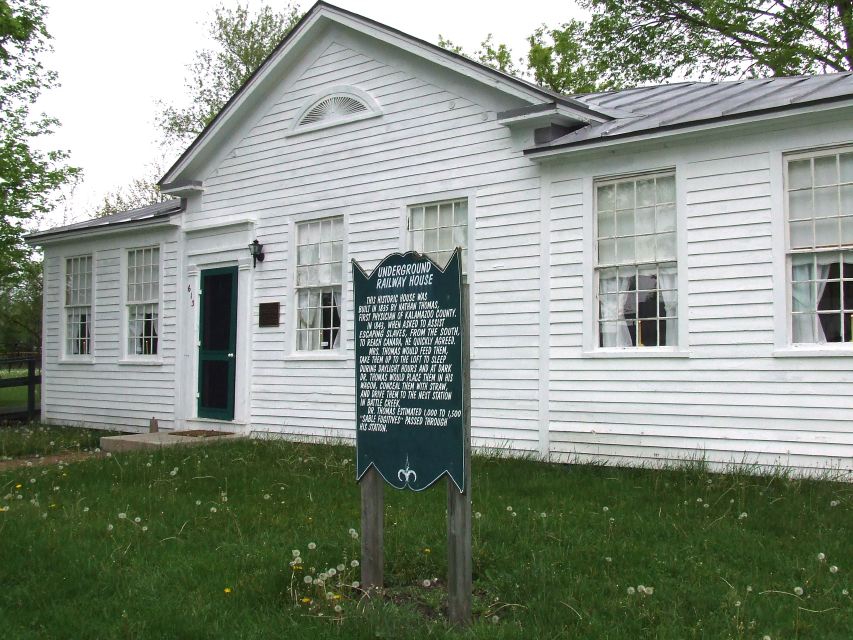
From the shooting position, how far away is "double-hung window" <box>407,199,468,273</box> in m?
11.3

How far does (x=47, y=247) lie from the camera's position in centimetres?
1731

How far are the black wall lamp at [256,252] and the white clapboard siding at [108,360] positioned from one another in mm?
2007

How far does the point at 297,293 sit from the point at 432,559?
301 inches

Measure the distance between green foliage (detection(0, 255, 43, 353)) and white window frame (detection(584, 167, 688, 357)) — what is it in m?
27.9

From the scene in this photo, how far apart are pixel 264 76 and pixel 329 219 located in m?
2.58

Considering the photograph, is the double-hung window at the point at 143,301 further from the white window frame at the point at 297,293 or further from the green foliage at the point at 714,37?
the green foliage at the point at 714,37

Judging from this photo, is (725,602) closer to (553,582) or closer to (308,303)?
(553,582)

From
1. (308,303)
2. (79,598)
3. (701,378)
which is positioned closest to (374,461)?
(79,598)

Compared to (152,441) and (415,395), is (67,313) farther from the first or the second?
(415,395)

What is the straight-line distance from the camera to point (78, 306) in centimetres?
1658

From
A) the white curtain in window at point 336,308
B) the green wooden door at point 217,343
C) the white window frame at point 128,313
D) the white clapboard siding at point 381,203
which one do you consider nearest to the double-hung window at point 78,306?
the white window frame at point 128,313

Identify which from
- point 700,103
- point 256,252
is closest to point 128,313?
point 256,252

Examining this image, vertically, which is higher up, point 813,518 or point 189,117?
point 189,117

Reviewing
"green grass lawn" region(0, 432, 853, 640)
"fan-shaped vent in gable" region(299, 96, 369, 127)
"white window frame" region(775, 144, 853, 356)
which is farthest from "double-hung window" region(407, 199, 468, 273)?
"white window frame" region(775, 144, 853, 356)
